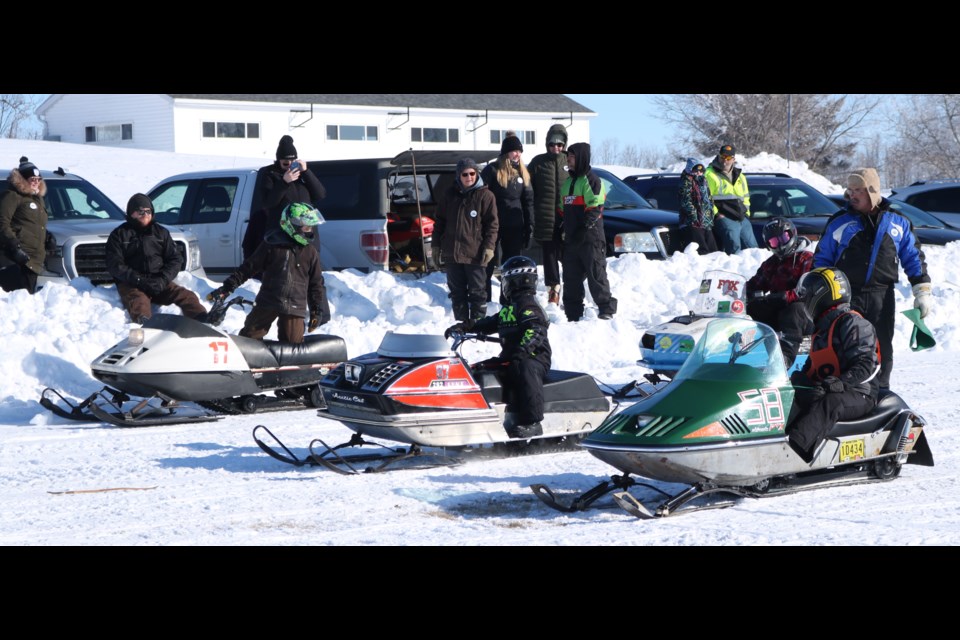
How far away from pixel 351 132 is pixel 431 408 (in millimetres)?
36590

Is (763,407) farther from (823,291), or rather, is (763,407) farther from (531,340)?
(531,340)

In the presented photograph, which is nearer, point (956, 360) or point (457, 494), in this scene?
point (457, 494)

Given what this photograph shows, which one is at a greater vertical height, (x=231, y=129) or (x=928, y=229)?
(x=231, y=129)

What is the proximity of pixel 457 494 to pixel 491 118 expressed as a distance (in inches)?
1560

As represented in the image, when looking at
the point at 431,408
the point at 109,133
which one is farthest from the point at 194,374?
the point at 109,133

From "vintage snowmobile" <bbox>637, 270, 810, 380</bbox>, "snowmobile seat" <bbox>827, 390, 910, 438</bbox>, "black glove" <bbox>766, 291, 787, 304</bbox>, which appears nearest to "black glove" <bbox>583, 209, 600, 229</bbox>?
"vintage snowmobile" <bbox>637, 270, 810, 380</bbox>

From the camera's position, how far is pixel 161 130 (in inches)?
1604

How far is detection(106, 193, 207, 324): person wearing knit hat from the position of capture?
1115 centimetres

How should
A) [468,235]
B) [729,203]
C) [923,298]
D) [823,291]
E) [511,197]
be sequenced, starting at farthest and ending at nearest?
[729,203] < [511,197] < [468,235] < [923,298] < [823,291]

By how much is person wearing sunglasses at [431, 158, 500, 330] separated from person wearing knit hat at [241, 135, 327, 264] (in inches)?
53.1

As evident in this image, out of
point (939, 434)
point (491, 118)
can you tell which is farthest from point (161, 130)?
point (939, 434)

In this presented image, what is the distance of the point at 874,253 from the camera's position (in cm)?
915
